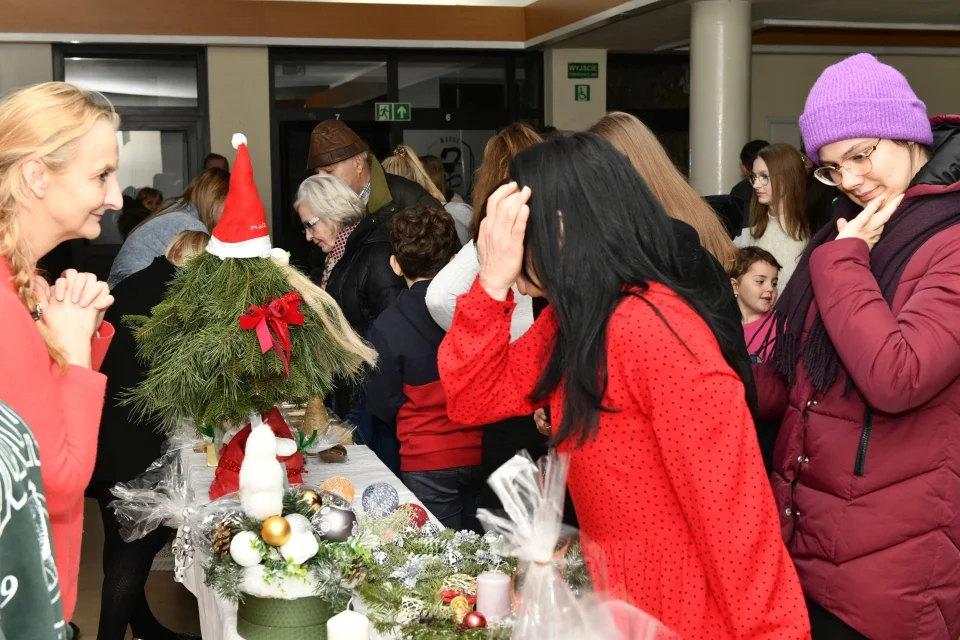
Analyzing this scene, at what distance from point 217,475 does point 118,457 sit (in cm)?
84

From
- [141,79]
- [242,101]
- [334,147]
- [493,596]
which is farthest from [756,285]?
[141,79]

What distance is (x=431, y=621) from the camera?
5.77 ft

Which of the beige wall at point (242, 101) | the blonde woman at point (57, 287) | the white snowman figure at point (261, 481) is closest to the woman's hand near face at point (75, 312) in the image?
the blonde woman at point (57, 287)

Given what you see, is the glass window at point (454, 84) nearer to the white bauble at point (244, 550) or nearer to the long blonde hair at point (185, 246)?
the long blonde hair at point (185, 246)

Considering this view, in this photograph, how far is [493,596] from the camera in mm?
1749

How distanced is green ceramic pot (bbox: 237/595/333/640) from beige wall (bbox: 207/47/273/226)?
7772 millimetres

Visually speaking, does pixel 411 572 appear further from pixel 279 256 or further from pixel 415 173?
pixel 415 173

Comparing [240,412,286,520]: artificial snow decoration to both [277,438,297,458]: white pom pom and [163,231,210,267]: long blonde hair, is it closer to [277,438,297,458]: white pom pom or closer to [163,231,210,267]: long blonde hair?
[277,438,297,458]: white pom pom

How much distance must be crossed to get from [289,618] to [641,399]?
2.50ft

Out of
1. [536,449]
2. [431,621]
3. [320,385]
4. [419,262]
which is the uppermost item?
[419,262]

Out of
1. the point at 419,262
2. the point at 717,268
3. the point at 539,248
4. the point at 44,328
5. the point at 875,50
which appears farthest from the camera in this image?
the point at 875,50

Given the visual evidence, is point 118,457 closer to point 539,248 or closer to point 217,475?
point 217,475

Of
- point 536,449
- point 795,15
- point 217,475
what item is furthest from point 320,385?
point 795,15

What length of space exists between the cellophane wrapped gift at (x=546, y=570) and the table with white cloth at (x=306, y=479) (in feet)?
2.82
